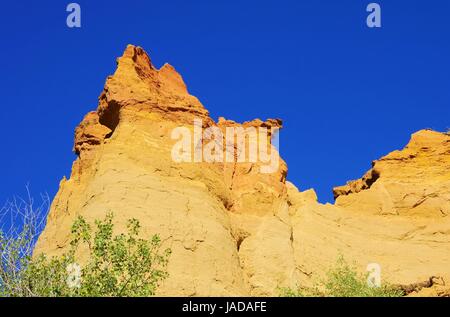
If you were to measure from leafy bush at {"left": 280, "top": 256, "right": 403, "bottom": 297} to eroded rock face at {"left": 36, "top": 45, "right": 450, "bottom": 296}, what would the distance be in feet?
3.74

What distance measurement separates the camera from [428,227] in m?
48.6

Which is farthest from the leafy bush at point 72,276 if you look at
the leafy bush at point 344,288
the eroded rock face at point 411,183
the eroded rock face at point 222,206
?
the eroded rock face at point 411,183

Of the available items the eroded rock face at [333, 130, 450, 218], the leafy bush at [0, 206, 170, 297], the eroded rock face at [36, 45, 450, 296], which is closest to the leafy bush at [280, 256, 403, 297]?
the eroded rock face at [36, 45, 450, 296]

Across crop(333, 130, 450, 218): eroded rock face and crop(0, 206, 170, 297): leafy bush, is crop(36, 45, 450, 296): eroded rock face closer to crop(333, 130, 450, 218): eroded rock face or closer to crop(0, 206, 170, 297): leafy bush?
crop(333, 130, 450, 218): eroded rock face

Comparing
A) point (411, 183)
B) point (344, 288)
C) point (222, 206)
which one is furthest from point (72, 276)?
point (411, 183)

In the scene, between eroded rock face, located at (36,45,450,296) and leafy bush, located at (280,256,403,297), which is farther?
eroded rock face, located at (36,45,450,296)

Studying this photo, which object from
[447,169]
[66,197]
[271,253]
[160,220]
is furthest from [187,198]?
[447,169]

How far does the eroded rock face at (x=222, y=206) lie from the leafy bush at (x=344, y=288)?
1139 millimetres

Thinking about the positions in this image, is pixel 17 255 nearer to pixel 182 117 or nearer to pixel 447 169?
pixel 182 117

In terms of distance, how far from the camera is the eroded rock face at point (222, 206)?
36.7m

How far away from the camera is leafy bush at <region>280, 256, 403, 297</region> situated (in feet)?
114

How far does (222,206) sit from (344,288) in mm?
9047

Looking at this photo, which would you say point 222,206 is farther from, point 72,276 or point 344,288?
point 72,276

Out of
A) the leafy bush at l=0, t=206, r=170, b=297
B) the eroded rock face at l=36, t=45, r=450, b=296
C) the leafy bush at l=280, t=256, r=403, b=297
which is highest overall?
the eroded rock face at l=36, t=45, r=450, b=296
